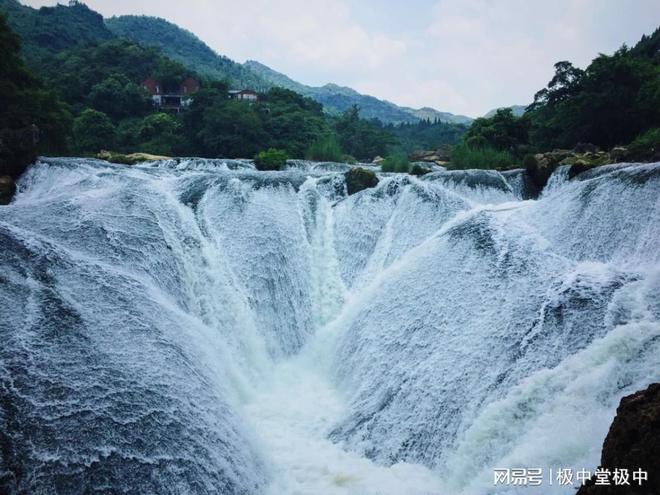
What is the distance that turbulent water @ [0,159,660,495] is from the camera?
4.24 meters

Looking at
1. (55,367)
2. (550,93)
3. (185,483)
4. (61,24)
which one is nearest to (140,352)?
(55,367)

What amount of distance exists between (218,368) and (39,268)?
2.71 meters

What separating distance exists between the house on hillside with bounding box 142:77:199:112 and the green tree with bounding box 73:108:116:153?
65.3 feet

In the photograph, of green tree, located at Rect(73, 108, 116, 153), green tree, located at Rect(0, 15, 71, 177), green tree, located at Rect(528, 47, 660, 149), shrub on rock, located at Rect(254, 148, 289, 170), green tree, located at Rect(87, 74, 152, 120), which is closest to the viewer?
green tree, located at Rect(0, 15, 71, 177)

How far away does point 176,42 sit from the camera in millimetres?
120562

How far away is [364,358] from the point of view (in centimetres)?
759

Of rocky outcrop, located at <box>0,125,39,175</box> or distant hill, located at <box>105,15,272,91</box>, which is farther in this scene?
distant hill, located at <box>105,15,272,91</box>

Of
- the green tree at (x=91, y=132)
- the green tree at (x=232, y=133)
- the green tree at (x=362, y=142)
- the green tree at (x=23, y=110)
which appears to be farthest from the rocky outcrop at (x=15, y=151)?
the green tree at (x=362, y=142)

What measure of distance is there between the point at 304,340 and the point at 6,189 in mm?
7733

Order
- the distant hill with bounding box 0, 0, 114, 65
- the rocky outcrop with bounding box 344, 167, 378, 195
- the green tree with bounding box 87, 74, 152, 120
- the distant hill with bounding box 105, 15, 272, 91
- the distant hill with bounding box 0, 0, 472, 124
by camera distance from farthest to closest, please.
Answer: the distant hill with bounding box 105, 15, 272, 91, the distant hill with bounding box 0, 0, 472, 124, the distant hill with bounding box 0, 0, 114, 65, the green tree with bounding box 87, 74, 152, 120, the rocky outcrop with bounding box 344, 167, 378, 195

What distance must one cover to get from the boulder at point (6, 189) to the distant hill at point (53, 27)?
39.1 meters

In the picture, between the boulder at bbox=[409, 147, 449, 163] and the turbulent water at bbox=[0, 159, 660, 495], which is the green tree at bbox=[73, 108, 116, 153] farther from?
the boulder at bbox=[409, 147, 449, 163]

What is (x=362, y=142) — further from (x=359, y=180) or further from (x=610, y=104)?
(x=359, y=180)

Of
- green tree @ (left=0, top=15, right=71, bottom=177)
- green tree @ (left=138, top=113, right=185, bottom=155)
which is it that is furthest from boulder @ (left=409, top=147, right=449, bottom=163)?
green tree @ (left=0, top=15, right=71, bottom=177)
